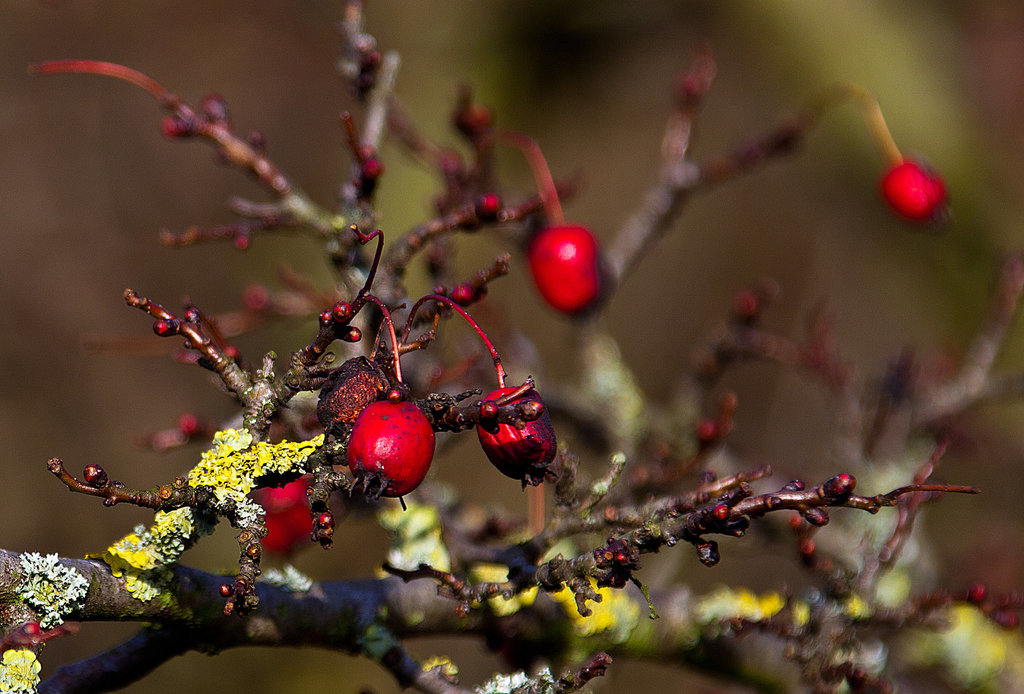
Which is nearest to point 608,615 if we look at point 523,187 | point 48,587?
point 48,587

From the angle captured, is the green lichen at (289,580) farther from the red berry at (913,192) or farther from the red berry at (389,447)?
the red berry at (913,192)

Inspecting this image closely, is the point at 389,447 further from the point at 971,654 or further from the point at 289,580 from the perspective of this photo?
the point at 971,654

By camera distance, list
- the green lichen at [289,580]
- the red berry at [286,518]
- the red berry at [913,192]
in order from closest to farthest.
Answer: the green lichen at [289,580]
the red berry at [286,518]
the red berry at [913,192]

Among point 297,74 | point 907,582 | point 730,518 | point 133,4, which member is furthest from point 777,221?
point 730,518

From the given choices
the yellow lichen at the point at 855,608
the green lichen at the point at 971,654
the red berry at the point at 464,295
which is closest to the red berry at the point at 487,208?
the red berry at the point at 464,295

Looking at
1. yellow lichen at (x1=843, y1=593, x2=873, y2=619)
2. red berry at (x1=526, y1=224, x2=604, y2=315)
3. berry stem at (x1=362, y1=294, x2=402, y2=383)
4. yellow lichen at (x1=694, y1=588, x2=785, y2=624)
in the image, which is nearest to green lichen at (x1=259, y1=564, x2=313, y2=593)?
berry stem at (x1=362, y1=294, x2=402, y2=383)

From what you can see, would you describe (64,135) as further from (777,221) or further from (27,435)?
(777,221)

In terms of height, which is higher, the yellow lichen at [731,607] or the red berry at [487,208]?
the red berry at [487,208]
